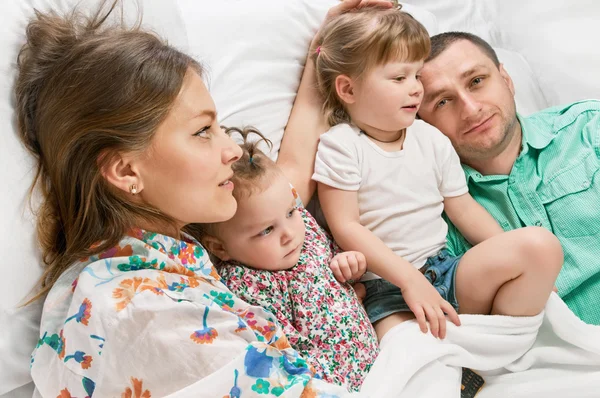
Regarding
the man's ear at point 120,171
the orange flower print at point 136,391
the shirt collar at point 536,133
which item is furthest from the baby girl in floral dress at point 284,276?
the shirt collar at point 536,133

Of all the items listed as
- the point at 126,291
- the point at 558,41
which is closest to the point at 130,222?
the point at 126,291

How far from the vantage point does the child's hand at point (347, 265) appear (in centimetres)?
130

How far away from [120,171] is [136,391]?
36cm

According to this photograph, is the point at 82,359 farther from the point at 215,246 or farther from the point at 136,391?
the point at 215,246

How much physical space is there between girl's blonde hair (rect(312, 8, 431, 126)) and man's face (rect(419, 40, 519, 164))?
0.58ft

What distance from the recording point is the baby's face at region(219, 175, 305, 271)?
47.4 inches

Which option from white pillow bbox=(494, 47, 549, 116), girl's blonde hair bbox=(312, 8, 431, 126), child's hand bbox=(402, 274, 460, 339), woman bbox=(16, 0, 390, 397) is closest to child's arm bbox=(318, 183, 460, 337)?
child's hand bbox=(402, 274, 460, 339)

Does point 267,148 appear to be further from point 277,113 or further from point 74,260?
point 74,260

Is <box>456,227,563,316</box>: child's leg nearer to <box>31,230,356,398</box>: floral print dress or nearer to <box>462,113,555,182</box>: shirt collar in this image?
<box>462,113,555,182</box>: shirt collar

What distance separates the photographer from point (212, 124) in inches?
43.5

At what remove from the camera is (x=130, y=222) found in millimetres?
1076

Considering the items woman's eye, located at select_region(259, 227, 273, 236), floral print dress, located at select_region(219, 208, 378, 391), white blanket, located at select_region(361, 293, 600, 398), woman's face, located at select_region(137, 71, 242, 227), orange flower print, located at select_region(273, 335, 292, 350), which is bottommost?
white blanket, located at select_region(361, 293, 600, 398)

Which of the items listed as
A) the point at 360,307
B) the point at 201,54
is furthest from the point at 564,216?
the point at 201,54

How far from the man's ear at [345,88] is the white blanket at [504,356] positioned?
538 millimetres
